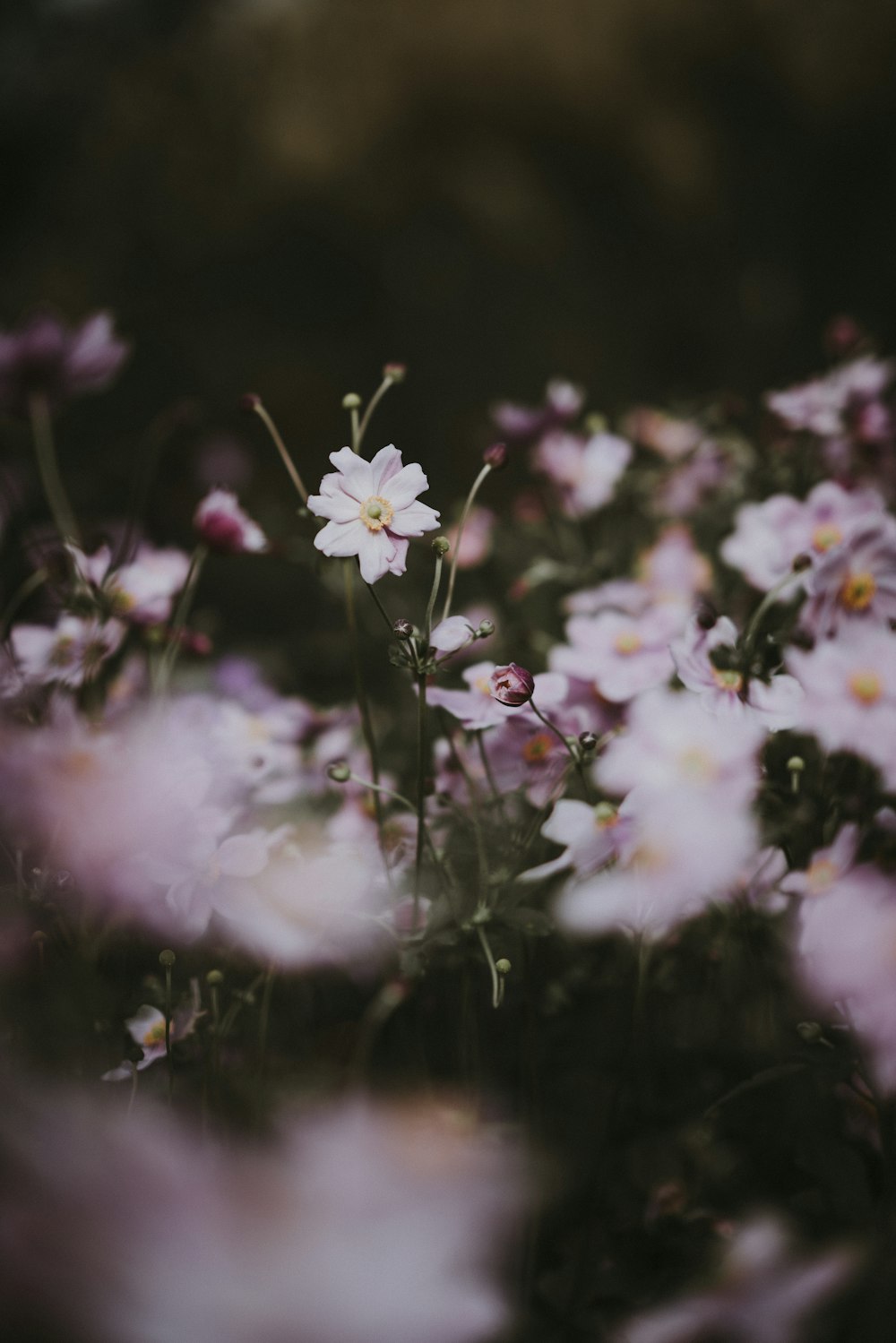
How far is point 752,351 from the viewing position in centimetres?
130

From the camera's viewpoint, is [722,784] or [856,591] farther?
[856,591]

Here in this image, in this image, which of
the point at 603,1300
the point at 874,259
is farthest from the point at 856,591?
the point at 874,259

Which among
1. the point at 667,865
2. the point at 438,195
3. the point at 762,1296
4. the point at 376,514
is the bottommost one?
the point at 762,1296

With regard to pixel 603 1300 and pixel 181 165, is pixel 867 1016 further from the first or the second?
pixel 181 165

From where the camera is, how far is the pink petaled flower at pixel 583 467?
0.61 metres

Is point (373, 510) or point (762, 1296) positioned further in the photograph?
point (373, 510)

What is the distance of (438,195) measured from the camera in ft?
4.17

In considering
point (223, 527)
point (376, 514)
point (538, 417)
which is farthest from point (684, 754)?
point (538, 417)

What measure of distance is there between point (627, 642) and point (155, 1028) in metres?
0.28

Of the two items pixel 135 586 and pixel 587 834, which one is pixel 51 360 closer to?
pixel 135 586

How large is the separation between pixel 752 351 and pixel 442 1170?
4.34 feet

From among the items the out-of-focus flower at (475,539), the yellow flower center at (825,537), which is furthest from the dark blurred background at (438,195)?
the yellow flower center at (825,537)

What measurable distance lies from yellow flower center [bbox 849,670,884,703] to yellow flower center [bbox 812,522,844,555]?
128 mm

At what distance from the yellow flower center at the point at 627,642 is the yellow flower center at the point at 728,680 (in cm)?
7
